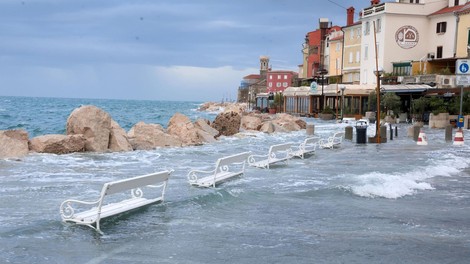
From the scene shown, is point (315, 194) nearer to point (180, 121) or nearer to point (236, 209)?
point (236, 209)

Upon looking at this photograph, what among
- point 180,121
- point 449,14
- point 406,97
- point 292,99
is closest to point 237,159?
point 180,121

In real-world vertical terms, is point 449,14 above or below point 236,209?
above

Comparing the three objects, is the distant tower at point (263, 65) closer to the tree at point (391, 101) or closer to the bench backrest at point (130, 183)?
the tree at point (391, 101)

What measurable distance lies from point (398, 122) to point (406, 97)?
6.52 metres

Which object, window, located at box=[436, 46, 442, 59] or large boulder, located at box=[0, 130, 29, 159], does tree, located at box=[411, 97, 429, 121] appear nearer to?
window, located at box=[436, 46, 442, 59]

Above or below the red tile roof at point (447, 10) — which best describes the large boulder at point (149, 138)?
below

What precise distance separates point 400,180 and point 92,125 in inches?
503

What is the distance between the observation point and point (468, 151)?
21.0 m

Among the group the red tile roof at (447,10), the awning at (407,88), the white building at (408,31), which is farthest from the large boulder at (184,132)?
the red tile roof at (447,10)

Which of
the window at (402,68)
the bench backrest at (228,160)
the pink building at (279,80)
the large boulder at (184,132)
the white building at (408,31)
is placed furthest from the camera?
the pink building at (279,80)

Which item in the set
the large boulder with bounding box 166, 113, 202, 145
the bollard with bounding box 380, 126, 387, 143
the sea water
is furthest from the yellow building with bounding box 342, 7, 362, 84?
the sea water

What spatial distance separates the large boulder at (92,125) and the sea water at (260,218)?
4.25 meters

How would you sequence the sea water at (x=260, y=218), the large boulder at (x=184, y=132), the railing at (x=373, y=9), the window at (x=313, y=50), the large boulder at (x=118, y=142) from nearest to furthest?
the sea water at (x=260, y=218)
the large boulder at (x=118, y=142)
the large boulder at (x=184, y=132)
the railing at (x=373, y=9)
the window at (x=313, y=50)

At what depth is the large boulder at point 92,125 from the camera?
2070 centimetres
